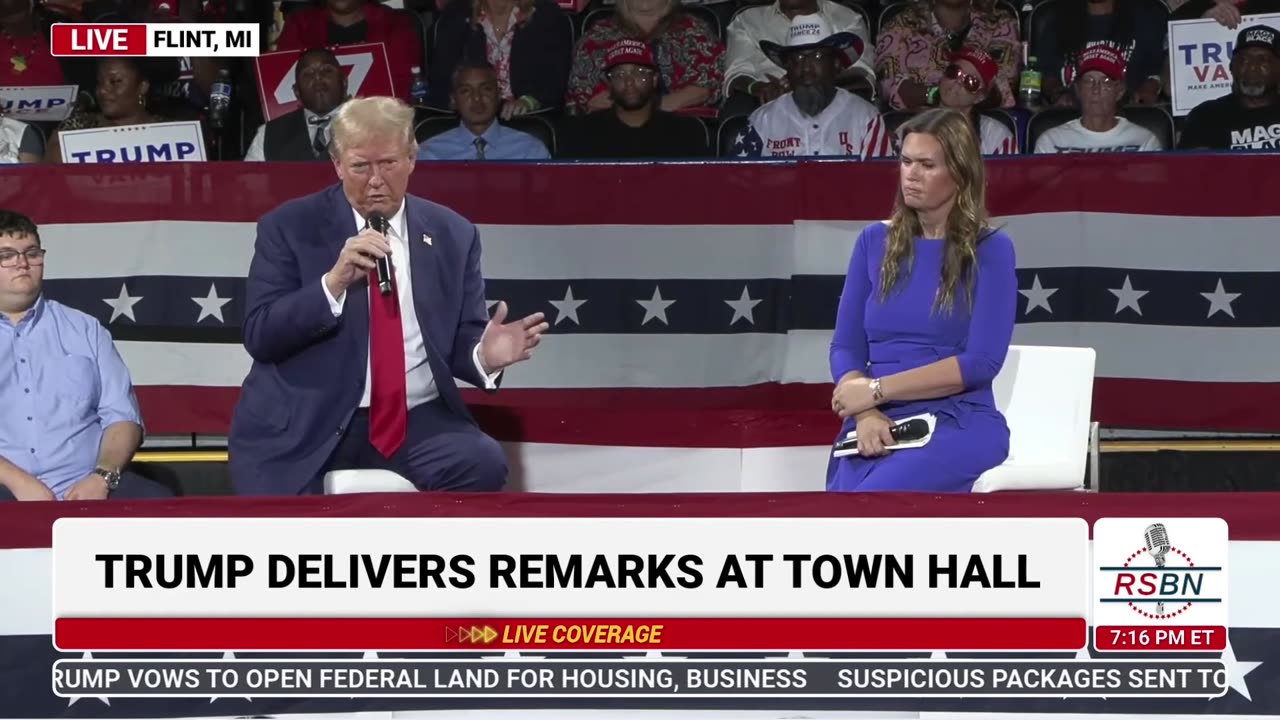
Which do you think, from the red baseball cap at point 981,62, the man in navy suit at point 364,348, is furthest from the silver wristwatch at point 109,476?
the red baseball cap at point 981,62

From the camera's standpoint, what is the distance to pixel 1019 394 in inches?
179

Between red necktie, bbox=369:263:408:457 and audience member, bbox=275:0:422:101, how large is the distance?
4.28 meters

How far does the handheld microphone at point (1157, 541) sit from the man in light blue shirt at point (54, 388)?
267cm

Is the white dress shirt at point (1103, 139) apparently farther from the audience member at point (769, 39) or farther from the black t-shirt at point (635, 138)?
the black t-shirt at point (635, 138)

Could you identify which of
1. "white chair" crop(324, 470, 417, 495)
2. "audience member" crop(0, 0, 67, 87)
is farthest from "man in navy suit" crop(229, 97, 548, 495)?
"audience member" crop(0, 0, 67, 87)

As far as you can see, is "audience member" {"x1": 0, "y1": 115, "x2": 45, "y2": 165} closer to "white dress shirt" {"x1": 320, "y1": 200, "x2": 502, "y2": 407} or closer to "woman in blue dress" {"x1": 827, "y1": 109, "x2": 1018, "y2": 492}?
"white dress shirt" {"x1": 320, "y1": 200, "x2": 502, "y2": 407}

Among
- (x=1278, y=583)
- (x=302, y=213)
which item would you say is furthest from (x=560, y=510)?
(x=302, y=213)

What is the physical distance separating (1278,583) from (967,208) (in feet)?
4.81

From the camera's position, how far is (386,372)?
13.4ft

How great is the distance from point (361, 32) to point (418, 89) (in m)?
0.36

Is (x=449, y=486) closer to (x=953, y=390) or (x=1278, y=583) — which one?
(x=953, y=390)

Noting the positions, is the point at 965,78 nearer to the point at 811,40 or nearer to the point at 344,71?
the point at 811,40

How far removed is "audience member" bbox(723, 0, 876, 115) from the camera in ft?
26.4

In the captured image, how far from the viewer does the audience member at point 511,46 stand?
8156 millimetres
